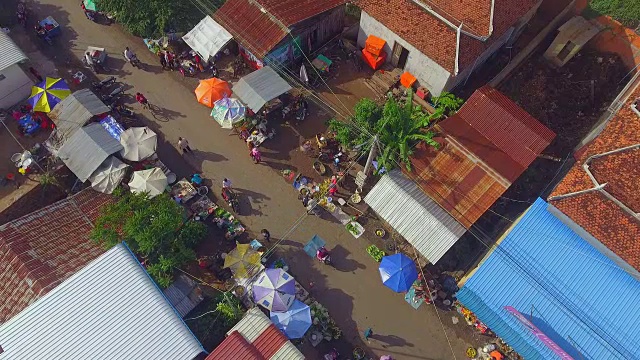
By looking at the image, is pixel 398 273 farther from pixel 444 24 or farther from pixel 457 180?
pixel 444 24

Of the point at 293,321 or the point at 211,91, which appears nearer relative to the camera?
→ the point at 293,321

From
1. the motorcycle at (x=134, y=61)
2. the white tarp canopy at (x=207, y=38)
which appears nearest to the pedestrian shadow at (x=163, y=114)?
the motorcycle at (x=134, y=61)

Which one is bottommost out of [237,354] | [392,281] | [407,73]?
[237,354]

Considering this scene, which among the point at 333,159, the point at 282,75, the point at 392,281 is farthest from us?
the point at 282,75

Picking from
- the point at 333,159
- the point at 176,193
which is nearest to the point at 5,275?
the point at 176,193

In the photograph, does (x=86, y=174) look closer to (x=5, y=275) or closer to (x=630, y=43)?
(x=5, y=275)

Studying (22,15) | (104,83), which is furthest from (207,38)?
(22,15)

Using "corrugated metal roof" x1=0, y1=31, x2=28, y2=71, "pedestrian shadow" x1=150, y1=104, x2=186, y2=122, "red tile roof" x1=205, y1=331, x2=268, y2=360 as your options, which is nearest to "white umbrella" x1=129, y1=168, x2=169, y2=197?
"pedestrian shadow" x1=150, y1=104, x2=186, y2=122

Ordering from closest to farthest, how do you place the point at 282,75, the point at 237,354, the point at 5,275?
the point at 237,354, the point at 5,275, the point at 282,75
